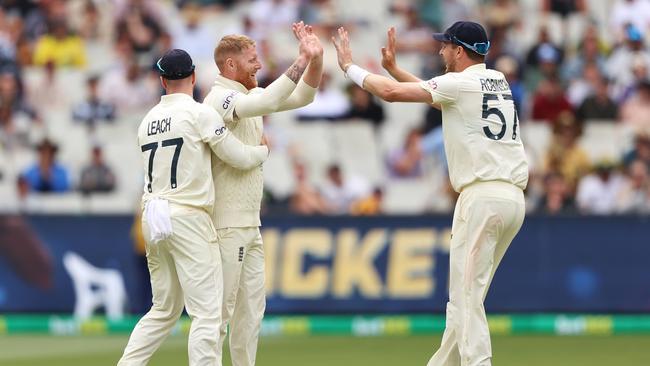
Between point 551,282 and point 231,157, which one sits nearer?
point 231,157

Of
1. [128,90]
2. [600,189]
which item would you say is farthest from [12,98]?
[600,189]

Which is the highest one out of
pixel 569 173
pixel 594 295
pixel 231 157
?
pixel 231 157

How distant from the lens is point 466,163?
9008 mm

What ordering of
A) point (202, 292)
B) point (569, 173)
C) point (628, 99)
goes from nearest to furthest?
point (202, 292), point (569, 173), point (628, 99)

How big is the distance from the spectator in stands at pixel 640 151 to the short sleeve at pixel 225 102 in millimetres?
7989

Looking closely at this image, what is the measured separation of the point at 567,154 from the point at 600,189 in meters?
0.71

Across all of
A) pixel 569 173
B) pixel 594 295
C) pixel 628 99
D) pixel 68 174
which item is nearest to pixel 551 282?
pixel 594 295

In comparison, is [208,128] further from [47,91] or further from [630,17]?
[630,17]

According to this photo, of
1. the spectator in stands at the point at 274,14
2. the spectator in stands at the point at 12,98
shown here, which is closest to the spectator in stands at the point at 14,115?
the spectator in stands at the point at 12,98

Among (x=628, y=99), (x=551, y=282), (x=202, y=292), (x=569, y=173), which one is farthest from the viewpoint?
(x=628, y=99)

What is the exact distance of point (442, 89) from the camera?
29.2 feet

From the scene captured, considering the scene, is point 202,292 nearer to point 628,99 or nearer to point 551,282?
point 551,282

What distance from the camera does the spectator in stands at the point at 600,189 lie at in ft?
52.1

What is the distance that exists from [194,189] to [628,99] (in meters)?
9.94
